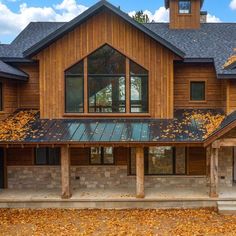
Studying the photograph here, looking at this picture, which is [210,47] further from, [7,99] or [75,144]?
[7,99]

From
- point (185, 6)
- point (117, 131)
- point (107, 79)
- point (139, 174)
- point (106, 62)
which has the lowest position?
point (139, 174)

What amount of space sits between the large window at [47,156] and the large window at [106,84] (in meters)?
2.02

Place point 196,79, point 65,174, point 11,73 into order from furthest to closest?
point 196,79
point 11,73
point 65,174

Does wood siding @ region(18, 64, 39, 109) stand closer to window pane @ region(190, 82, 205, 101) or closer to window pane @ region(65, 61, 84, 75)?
window pane @ region(65, 61, 84, 75)

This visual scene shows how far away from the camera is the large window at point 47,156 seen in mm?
15742

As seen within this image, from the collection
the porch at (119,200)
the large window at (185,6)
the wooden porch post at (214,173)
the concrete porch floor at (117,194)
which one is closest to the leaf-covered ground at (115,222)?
the porch at (119,200)

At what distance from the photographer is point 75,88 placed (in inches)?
609

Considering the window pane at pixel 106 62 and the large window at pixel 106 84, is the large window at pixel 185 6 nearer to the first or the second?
the large window at pixel 106 84

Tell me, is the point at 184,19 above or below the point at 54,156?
above

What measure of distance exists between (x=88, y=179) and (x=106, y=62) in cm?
521

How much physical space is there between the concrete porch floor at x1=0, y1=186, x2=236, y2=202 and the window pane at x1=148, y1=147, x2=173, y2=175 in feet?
2.63

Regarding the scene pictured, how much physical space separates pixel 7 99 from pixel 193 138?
8.34 m

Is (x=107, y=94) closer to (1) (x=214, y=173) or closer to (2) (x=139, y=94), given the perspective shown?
(2) (x=139, y=94)

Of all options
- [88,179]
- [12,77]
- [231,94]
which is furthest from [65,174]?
[231,94]
